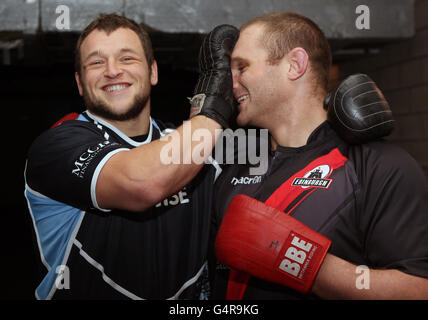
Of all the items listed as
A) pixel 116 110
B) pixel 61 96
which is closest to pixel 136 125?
pixel 116 110

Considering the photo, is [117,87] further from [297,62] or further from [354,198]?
[354,198]

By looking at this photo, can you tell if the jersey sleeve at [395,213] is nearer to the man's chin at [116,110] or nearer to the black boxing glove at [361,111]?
the black boxing glove at [361,111]

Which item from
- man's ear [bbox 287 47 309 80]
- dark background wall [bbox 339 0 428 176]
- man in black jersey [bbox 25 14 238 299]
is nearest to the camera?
man in black jersey [bbox 25 14 238 299]

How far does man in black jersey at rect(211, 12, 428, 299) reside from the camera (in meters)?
1.28

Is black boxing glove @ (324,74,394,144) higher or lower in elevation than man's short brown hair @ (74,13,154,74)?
lower

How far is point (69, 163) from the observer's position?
58.0 inches

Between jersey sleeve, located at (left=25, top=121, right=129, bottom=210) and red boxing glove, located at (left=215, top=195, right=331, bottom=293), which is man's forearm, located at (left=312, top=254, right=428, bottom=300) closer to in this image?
red boxing glove, located at (left=215, top=195, right=331, bottom=293)

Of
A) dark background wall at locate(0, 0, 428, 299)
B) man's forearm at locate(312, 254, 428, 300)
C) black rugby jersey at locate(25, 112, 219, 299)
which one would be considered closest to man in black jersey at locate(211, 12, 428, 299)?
man's forearm at locate(312, 254, 428, 300)

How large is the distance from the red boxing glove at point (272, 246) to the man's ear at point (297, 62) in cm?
67

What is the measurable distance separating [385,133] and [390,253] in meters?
0.43

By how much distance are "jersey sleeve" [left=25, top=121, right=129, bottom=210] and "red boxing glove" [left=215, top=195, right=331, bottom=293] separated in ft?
1.70

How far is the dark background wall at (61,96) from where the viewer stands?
3006 mm

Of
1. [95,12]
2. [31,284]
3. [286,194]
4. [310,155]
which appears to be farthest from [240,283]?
[31,284]

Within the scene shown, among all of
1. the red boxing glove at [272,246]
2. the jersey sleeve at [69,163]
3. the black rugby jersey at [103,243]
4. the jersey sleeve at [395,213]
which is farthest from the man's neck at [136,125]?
the jersey sleeve at [395,213]
